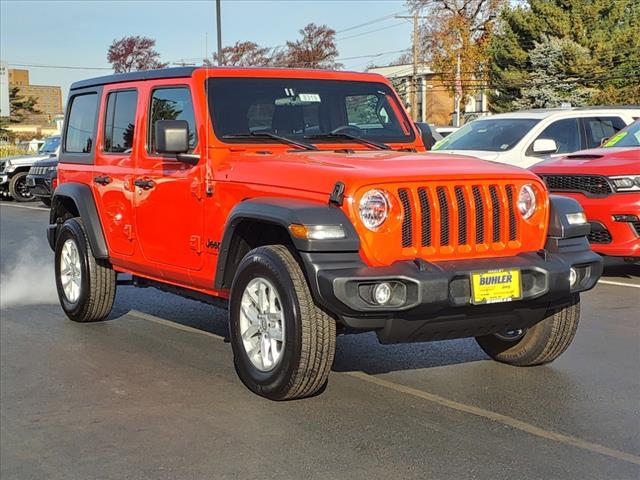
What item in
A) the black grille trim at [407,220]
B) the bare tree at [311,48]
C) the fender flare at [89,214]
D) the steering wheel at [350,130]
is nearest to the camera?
the black grille trim at [407,220]

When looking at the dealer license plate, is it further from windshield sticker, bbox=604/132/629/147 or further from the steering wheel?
windshield sticker, bbox=604/132/629/147

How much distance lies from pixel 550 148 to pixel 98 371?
7167mm

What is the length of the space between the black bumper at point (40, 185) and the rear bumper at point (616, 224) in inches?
516

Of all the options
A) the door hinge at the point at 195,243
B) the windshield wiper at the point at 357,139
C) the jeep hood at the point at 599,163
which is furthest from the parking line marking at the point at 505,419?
the jeep hood at the point at 599,163

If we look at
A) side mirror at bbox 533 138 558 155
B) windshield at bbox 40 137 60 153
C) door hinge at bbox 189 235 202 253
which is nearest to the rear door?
door hinge at bbox 189 235 202 253

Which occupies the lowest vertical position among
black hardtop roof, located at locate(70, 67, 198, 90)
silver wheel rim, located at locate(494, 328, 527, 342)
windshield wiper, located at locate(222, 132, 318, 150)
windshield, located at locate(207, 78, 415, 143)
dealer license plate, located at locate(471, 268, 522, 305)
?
silver wheel rim, located at locate(494, 328, 527, 342)

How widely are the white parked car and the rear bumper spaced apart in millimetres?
2716

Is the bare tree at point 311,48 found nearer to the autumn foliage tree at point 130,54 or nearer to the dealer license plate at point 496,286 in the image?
the autumn foliage tree at point 130,54

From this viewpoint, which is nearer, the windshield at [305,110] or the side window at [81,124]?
the windshield at [305,110]

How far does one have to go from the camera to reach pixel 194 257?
19.4 ft

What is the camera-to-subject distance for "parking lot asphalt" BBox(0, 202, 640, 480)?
4.10m

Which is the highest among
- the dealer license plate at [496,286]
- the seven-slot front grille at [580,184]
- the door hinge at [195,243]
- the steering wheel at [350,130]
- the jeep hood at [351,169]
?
the steering wheel at [350,130]

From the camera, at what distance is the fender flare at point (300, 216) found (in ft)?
15.0

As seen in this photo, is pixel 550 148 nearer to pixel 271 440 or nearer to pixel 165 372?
pixel 165 372
